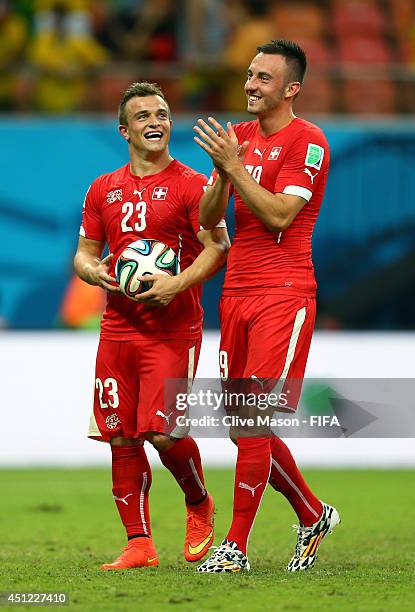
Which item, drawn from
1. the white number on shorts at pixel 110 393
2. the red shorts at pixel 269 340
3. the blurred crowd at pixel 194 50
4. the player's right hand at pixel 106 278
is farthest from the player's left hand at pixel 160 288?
the blurred crowd at pixel 194 50

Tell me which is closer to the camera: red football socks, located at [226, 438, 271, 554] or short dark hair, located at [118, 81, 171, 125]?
red football socks, located at [226, 438, 271, 554]

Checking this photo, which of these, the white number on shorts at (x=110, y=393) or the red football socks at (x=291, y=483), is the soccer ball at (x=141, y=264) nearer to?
the white number on shorts at (x=110, y=393)

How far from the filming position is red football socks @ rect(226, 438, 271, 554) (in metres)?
6.25

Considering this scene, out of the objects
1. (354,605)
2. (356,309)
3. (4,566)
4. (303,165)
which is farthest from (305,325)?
(356,309)

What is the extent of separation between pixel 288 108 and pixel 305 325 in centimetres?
114

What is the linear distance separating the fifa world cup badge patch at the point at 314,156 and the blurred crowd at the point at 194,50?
6.21 meters

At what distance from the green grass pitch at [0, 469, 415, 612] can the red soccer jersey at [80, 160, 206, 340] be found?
1.26m

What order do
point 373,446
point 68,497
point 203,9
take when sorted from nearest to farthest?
point 68,497
point 373,446
point 203,9

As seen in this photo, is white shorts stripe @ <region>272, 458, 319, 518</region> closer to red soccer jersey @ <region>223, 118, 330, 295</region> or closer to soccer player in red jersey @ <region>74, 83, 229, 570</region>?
soccer player in red jersey @ <region>74, 83, 229, 570</region>

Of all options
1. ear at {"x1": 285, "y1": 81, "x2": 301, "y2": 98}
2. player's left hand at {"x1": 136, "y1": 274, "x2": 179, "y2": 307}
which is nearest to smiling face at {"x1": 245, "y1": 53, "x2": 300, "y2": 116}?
ear at {"x1": 285, "y1": 81, "x2": 301, "y2": 98}

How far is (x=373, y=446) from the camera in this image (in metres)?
A: 12.6

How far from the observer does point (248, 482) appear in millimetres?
6246

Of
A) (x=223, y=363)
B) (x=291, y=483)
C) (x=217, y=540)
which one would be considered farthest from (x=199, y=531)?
(x=217, y=540)

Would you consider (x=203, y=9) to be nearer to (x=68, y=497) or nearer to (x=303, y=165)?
(x=68, y=497)
